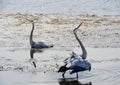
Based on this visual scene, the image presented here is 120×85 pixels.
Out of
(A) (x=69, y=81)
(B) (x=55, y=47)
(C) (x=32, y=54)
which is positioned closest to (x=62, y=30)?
(B) (x=55, y=47)

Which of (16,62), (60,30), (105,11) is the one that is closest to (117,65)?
(16,62)

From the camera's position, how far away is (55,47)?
21062 mm

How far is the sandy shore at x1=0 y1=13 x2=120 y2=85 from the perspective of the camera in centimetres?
1527

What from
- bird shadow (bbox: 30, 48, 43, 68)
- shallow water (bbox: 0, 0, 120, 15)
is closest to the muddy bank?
bird shadow (bbox: 30, 48, 43, 68)

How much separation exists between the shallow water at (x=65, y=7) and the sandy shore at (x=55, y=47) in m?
3.61

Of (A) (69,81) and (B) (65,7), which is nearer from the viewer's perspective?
(A) (69,81)

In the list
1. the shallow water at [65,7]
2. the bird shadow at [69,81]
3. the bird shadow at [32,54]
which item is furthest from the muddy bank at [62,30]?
the bird shadow at [69,81]

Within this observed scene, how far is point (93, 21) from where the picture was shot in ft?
94.1

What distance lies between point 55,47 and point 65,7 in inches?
704

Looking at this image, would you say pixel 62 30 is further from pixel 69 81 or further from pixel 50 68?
pixel 69 81

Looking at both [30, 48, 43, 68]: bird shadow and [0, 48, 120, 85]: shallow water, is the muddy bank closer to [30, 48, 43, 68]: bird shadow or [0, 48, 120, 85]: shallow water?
[30, 48, 43, 68]: bird shadow

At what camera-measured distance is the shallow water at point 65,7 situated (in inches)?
1415

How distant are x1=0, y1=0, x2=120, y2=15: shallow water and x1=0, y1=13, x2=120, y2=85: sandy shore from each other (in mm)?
3605

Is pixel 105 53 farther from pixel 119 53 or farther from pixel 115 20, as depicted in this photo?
pixel 115 20
